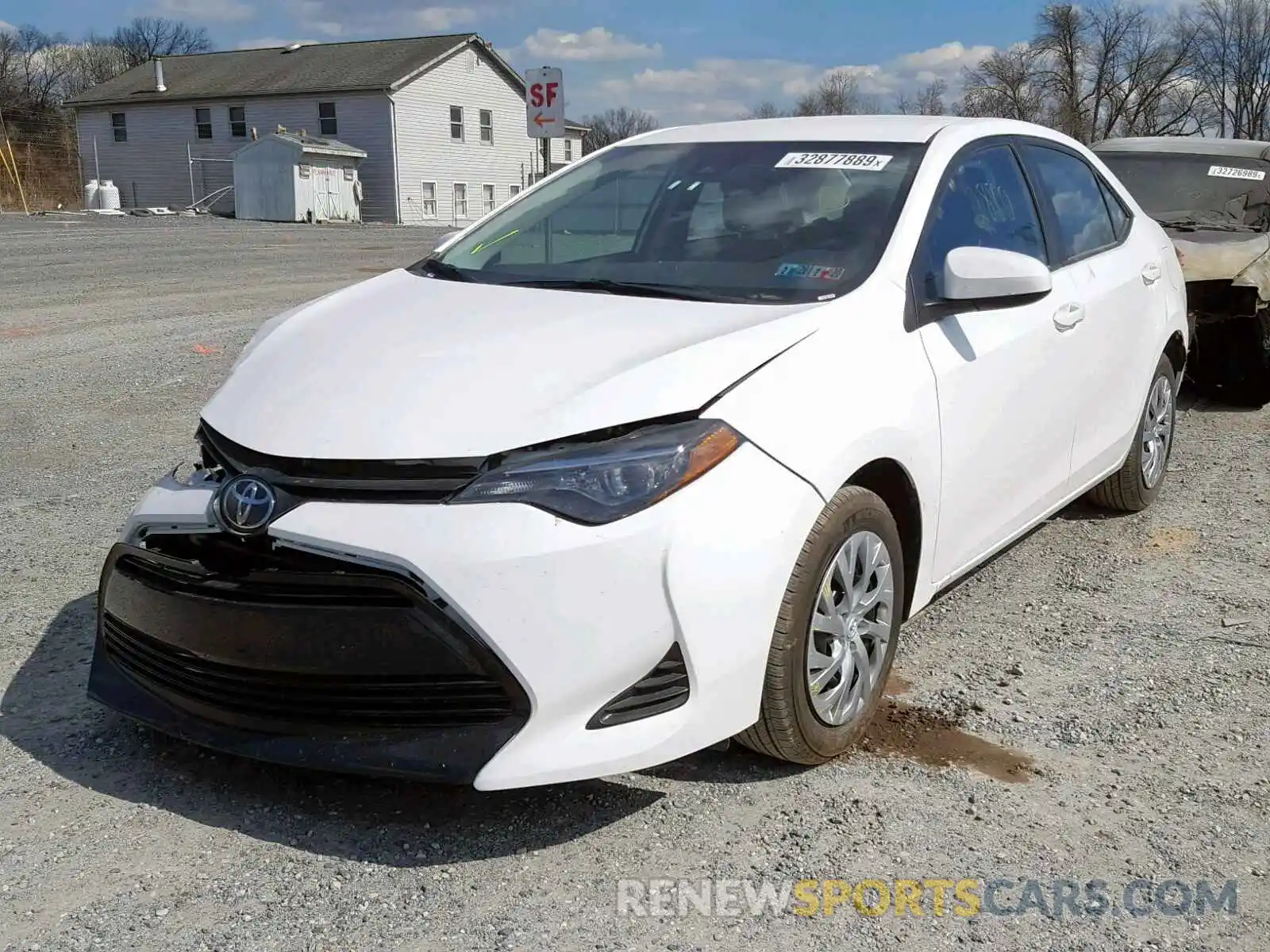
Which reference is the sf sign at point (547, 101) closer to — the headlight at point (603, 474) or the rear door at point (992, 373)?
the rear door at point (992, 373)

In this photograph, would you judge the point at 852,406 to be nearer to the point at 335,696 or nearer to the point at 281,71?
the point at 335,696

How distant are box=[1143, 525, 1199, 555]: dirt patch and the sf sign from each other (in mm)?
8244

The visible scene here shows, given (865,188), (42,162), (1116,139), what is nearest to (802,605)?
(865,188)

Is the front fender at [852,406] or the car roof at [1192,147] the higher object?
the car roof at [1192,147]

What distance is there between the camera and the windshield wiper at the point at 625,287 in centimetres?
347

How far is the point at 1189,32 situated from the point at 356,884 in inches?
2769

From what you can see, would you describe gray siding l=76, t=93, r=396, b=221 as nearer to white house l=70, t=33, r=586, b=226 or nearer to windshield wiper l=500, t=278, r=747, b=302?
white house l=70, t=33, r=586, b=226

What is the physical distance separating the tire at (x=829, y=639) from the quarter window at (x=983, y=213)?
816 mm

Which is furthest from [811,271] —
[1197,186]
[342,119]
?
[342,119]

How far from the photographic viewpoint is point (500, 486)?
2645mm

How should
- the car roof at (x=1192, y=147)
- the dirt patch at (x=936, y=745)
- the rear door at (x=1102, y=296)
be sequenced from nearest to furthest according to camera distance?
1. the dirt patch at (x=936, y=745)
2. the rear door at (x=1102, y=296)
3. the car roof at (x=1192, y=147)

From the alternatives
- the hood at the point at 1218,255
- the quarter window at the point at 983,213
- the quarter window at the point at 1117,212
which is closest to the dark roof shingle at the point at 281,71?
the hood at the point at 1218,255

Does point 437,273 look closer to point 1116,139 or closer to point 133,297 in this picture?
point 1116,139

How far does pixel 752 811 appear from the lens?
9.87ft
